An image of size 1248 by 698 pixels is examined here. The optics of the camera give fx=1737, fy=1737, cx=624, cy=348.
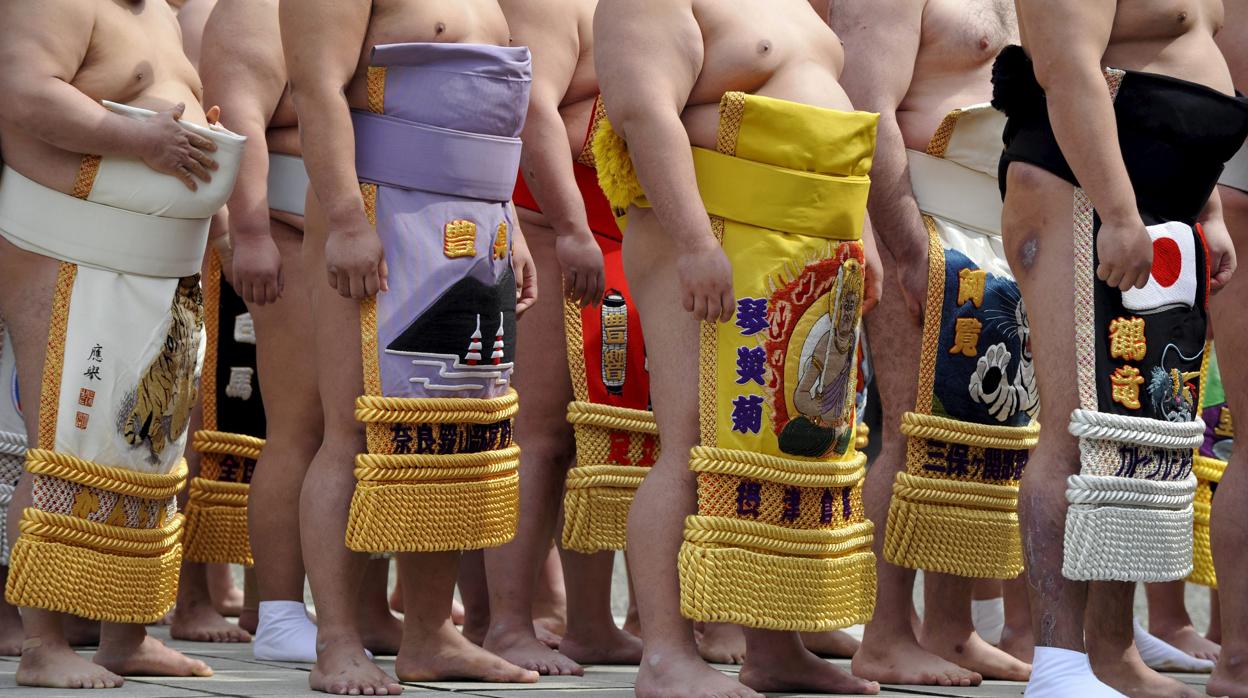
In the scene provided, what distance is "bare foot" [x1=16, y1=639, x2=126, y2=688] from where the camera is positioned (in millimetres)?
3477

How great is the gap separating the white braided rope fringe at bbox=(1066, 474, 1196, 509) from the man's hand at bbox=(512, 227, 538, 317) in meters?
1.33

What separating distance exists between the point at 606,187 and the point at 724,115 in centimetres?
31

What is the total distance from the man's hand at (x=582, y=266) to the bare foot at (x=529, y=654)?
2.63 ft

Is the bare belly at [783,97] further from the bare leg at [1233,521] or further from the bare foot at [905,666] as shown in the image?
the bare foot at [905,666]

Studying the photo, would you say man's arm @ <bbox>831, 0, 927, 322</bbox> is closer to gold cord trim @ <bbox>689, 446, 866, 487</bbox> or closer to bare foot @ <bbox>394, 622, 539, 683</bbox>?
gold cord trim @ <bbox>689, 446, 866, 487</bbox>

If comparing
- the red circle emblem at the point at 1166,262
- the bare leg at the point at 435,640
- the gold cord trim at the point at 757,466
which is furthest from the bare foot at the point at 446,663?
the red circle emblem at the point at 1166,262

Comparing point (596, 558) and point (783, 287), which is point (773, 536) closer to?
point (783, 287)

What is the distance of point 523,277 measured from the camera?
13.3ft

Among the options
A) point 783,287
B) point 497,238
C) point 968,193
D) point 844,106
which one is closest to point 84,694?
point 497,238

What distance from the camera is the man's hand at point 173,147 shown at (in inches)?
142

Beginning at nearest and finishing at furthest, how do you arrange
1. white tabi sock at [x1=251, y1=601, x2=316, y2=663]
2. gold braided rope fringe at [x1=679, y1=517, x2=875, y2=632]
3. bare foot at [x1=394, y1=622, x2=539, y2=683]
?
gold braided rope fringe at [x1=679, y1=517, x2=875, y2=632], bare foot at [x1=394, y1=622, x2=539, y2=683], white tabi sock at [x1=251, y1=601, x2=316, y2=663]

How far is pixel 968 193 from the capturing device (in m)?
4.12

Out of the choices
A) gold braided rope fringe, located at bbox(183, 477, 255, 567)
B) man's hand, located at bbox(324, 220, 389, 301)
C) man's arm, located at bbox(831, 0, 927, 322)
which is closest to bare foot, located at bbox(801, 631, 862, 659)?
man's arm, located at bbox(831, 0, 927, 322)

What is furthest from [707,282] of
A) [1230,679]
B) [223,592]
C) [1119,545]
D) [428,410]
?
[223,592]
